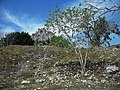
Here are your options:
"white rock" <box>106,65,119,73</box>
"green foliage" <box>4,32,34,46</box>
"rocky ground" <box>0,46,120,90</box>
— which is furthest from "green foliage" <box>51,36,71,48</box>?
"green foliage" <box>4,32,34,46</box>

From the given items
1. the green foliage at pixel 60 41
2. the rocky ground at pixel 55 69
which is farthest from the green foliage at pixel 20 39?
the green foliage at pixel 60 41

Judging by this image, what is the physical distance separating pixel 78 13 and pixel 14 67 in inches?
245

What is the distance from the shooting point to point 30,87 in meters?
16.0

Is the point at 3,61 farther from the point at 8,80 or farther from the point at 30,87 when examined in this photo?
the point at 30,87

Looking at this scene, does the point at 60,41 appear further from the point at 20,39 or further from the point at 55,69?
the point at 20,39

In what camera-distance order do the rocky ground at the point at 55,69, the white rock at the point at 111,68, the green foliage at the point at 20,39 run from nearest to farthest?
the rocky ground at the point at 55,69 → the white rock at the point at 111,68 → the green foliage at the point at 20,39

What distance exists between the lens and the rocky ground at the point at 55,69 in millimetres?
16492

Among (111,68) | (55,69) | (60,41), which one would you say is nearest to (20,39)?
(55,69)

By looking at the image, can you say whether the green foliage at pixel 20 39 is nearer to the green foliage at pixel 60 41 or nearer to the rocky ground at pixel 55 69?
the rocky ground at pixel 55 69

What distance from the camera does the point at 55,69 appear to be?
20.0m

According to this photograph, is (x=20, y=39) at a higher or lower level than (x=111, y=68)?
higher

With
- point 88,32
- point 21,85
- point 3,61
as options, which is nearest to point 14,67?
point 3,61

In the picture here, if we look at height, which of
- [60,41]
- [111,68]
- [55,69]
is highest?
[60,41]

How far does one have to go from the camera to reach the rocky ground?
16.5 metres
